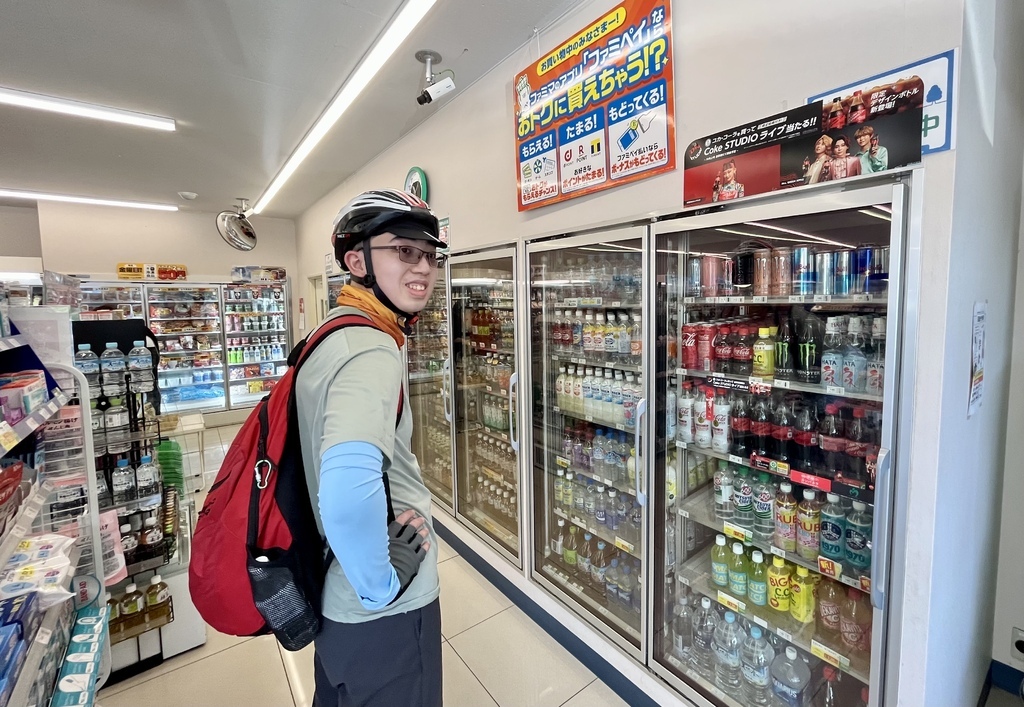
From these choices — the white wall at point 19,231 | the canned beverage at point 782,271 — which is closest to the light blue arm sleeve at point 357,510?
the canned beverage at point 782,271

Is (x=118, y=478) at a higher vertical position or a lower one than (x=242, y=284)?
lower

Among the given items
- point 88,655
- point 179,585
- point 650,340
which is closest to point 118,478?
point 179,585

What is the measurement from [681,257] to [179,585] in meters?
3.03

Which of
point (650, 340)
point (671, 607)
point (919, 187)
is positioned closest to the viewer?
point (919, 187)

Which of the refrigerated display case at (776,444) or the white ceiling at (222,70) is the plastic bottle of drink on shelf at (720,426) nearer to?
the refrigerated display case at (776,444)

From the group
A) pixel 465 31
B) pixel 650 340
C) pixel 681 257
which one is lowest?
pixel 650 340

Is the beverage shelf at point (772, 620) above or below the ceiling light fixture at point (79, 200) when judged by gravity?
below

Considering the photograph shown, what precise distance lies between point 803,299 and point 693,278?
0.48 metres

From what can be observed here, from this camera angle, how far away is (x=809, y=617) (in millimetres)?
1707

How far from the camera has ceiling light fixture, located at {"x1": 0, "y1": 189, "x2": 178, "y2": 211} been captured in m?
5.80

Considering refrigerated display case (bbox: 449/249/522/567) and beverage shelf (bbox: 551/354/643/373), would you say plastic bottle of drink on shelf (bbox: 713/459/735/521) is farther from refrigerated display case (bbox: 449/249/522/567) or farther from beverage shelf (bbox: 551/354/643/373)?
refrigerated display case (bbox: 449/249/522/567)

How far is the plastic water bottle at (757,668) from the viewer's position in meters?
1.82

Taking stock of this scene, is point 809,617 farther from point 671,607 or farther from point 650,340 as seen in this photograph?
point 650,340

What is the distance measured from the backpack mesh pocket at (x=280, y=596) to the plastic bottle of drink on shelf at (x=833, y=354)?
5.56 feet
